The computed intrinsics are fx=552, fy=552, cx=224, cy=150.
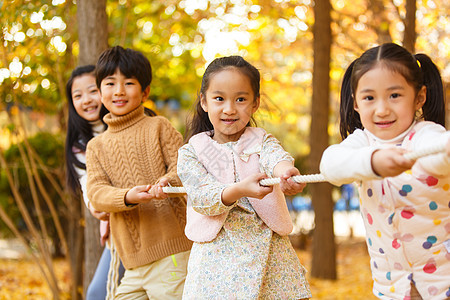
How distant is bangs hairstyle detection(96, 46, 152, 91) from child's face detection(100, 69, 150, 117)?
0.02 meters

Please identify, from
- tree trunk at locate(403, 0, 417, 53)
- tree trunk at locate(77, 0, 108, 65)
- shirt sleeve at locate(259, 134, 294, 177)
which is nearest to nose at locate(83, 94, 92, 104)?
tree trunk at locate(77, 0, 108, 65)

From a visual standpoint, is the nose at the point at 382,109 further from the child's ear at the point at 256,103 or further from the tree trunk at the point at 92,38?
the tree trunk at the point at 92,38

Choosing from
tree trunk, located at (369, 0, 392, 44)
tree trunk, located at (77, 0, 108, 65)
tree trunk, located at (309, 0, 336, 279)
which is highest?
tree trunk, located at (369, 0, 392, 44)

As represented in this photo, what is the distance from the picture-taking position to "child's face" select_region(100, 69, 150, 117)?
2.88 metres

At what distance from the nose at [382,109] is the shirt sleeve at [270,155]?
0.41m

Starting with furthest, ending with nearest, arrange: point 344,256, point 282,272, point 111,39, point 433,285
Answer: point 344,256, point 111,39, point 282,272, point 433,285

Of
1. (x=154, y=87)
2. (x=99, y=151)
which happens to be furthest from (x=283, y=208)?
(x=154, y=87)

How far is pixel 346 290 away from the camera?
245 inches

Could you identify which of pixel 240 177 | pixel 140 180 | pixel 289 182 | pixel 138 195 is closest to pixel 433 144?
pixel 289 182

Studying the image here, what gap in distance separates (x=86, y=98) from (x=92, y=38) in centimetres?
89

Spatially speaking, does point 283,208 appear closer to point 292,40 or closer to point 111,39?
point 111,39

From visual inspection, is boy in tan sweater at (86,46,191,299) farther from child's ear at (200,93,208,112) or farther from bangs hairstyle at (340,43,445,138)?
bangs hairstyle at (340,43,445,138)

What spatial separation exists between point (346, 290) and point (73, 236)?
3.08 meters

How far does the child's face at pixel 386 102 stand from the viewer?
187cm
